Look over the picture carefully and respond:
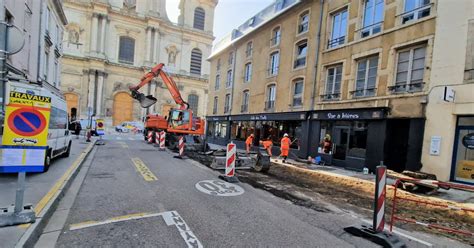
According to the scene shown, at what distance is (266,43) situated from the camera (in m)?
20.4

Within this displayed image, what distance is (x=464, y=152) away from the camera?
31.1 ft

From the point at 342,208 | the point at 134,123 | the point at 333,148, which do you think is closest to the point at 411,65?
the point at 333,148

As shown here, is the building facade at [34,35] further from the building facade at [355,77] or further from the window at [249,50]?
the window at [249,50]

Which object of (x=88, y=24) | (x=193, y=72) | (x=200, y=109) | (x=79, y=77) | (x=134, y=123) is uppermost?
(x=88, y=24)

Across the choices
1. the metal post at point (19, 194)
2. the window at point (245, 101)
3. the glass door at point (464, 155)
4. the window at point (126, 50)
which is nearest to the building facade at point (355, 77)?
the glass door at point (464, 155)

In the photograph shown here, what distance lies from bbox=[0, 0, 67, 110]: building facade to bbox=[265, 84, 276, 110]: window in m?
13.5

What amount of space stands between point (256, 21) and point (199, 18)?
35.1m

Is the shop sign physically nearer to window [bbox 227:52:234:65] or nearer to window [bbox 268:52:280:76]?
window [bbox 268:52:280:76]

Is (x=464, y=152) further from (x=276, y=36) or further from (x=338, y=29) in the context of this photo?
(x=276, y=36)

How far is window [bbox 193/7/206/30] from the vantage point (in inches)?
2073

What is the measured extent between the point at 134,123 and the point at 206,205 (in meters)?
40.7

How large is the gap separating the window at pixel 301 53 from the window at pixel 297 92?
3.42 feet

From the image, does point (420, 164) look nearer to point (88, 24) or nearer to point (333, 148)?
point (333, 148)

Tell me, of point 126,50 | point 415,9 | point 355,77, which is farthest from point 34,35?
point 126,50
